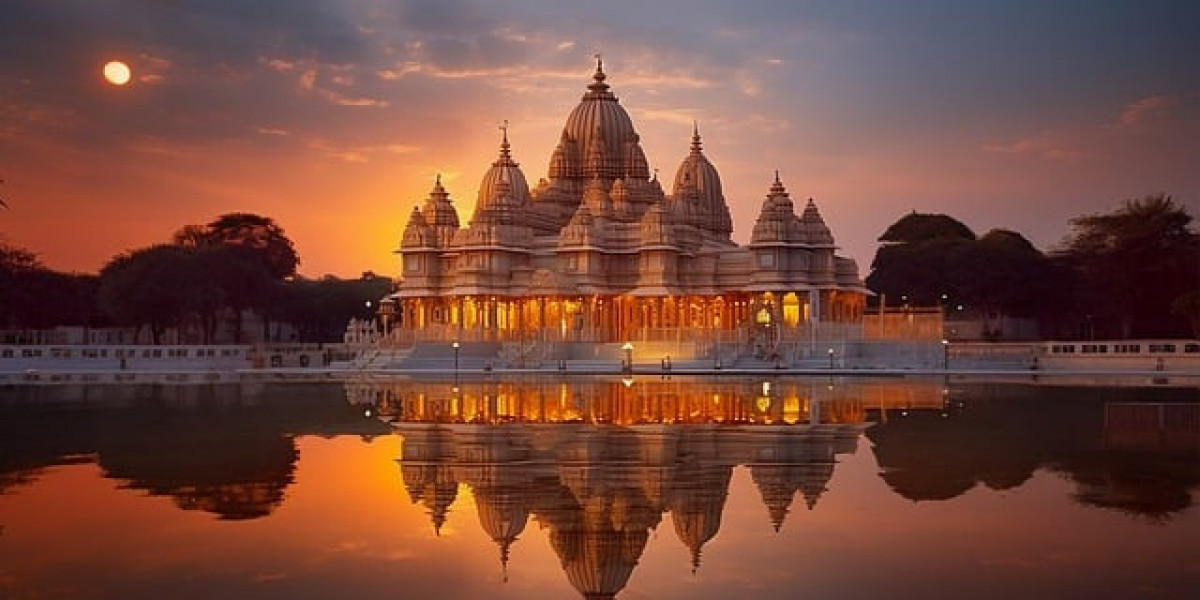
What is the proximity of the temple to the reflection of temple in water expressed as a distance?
92.7 feet

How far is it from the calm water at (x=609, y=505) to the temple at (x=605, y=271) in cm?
3446

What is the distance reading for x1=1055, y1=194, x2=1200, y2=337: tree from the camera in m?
65.0

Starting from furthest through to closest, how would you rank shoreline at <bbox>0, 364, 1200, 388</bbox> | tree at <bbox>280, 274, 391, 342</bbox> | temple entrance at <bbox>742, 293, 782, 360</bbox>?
tree at <bbox>280, 274, 391, 342</bbox>, temple entrance at <bbox>742, 293, 782, 360</bbox>, shoreline at <bbox>0, 364, 1200, 388</bbox>

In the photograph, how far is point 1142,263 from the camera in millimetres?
66375

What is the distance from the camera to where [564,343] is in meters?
57.3

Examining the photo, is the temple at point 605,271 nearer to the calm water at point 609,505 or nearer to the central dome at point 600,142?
the central dome at point 600,142

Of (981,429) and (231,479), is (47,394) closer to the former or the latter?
(231,479)

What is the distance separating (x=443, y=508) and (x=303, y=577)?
11.1 ft

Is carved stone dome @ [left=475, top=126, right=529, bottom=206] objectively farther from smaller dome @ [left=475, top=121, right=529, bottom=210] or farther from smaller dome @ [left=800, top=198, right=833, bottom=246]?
smaller dome @ [left=800, top=198, right=833, bottom=246]

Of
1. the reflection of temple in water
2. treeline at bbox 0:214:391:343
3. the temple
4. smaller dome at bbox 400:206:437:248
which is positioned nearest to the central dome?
the temple

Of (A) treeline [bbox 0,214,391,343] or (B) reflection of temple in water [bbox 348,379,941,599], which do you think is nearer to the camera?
(B) reflection of temple in water [bbox 348,379,941,599]

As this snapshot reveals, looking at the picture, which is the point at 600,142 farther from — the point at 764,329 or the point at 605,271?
the point at 764,329

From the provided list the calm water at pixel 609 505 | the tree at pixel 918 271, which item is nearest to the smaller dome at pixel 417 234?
the tree at pixel 918 271

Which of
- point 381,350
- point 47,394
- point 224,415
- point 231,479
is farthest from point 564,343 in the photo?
point 231,479
